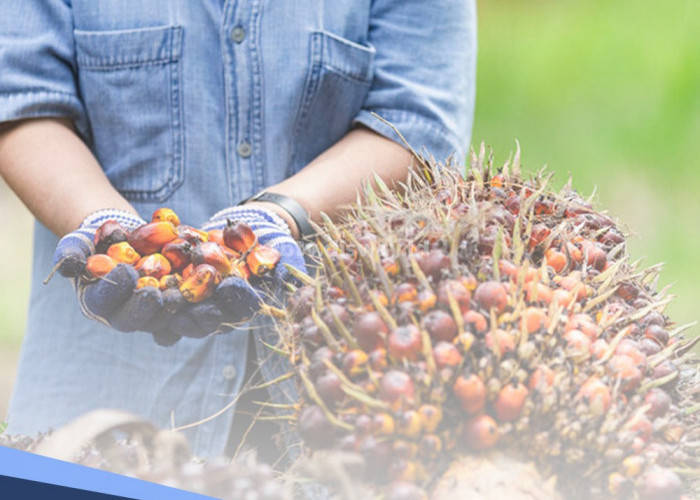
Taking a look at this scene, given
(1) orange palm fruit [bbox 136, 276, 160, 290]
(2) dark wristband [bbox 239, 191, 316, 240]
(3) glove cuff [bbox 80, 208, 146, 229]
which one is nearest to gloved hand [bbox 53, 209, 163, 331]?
(1) orange palm fruit [bbox 136, 276, 160, 290]

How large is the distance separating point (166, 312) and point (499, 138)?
477mm

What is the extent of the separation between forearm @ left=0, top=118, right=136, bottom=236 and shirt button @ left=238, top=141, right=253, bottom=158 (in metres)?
0.18

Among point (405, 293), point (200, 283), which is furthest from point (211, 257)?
point (405, 293)

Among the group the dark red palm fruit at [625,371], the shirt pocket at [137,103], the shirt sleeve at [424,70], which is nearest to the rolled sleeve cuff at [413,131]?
the shirt sleeve at [424,70]

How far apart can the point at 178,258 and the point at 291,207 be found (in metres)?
0.24

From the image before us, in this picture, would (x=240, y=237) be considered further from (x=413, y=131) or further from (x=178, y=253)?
(x=413, y=131)

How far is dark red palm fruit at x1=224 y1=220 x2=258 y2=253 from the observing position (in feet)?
2.67

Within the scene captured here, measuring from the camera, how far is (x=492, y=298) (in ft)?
1.89

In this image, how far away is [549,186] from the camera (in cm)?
77

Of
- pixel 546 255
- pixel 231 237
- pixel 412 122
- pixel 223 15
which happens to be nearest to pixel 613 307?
pixel 546 255

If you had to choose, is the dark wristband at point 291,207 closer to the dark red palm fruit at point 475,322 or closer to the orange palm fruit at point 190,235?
the orange palm fruit at point 190,235

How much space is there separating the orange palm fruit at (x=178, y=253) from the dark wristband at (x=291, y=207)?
210 millimetres

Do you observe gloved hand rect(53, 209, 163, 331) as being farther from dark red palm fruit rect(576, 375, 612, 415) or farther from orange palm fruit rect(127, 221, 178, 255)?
dark red palm fruit rect(576, 375, 612, 415)

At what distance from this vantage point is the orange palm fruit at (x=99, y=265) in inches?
30.7
